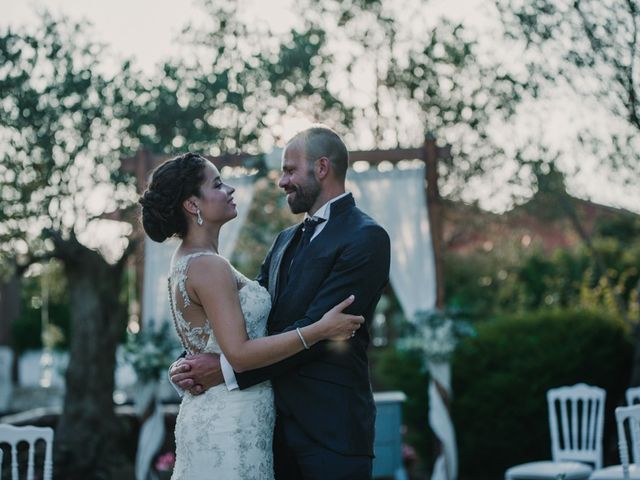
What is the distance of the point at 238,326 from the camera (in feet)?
9.54

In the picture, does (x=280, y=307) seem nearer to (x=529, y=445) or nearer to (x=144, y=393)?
(x=144, y=393)

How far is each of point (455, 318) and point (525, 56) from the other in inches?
89.2

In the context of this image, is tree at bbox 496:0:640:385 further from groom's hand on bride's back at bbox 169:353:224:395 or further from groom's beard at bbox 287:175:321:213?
groom's hand on bride's back at bbox 169:353:224:395

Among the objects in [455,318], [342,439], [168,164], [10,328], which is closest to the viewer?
[342,439]

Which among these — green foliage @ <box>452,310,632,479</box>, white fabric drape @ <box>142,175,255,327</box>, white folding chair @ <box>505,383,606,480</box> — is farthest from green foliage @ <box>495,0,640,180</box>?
white fabric drape @ <box>142,175,255,327</box>

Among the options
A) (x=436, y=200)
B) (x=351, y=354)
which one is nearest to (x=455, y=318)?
(x=436, y=200)

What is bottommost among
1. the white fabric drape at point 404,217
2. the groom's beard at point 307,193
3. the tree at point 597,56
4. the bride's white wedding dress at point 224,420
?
the bride's white wedding dress at point 224,420

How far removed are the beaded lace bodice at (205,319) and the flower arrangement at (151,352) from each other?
4.40 m

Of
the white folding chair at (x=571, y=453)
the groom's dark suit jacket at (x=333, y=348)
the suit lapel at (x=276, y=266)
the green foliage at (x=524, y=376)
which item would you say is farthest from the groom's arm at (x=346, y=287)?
the green foliage at (x=524, y=376)

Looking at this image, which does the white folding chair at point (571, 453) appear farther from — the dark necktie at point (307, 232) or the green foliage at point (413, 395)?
the dark necktie at point (307, 232)

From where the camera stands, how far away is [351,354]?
298 centimetres

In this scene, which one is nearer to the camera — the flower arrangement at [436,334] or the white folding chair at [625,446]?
the white folding chair at [625,446]

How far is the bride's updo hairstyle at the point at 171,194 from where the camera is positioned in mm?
3143

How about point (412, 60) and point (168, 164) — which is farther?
point (412, 60)
